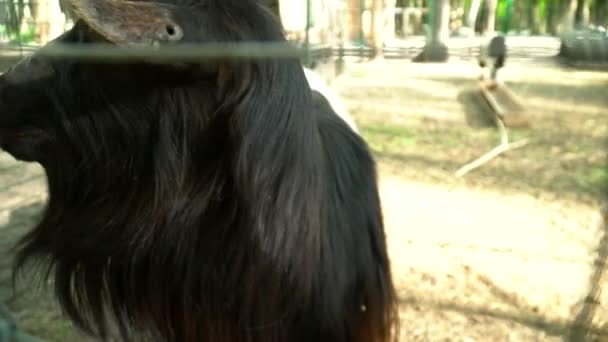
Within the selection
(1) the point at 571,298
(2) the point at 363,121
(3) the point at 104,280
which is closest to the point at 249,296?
(3) the point at 104,280

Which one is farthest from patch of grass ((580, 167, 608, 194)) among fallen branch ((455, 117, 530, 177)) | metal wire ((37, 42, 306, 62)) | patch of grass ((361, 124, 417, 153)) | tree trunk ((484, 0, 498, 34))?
tree trunk ((484, 0, 498, 34))

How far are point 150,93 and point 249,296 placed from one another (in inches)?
13.7

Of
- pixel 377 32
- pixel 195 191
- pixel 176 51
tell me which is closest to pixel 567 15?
pixel 176 51

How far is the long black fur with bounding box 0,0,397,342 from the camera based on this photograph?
1.04 m

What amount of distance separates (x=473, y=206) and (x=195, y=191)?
1.72 meters

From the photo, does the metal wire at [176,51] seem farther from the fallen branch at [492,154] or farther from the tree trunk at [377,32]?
the fallen branch at [492,154]

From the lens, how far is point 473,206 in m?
2.62

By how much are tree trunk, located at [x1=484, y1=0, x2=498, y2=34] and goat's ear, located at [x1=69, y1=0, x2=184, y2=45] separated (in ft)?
1.26

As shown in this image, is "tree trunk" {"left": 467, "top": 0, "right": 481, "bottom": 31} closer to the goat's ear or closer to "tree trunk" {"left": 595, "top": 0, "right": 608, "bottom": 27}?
"tree trunk" {"left": 595, "top": 0, "right": 608, "bottom": 27}

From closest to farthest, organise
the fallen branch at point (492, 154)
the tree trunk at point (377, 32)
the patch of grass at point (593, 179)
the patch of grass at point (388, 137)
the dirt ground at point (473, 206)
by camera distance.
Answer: the tree trunk at point (377, 32)
the dirt ground at point (473, 206)
the patch of grass at point (593, 179)
the fallen branch at point (492, 154)
the patch of grass at point (388, 137)

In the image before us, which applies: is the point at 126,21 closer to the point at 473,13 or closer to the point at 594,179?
the point at 473,13

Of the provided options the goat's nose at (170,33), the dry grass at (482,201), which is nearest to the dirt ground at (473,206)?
the dry grass at (482,201)

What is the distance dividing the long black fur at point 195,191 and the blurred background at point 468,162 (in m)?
0.15

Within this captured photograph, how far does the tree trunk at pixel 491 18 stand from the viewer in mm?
697
